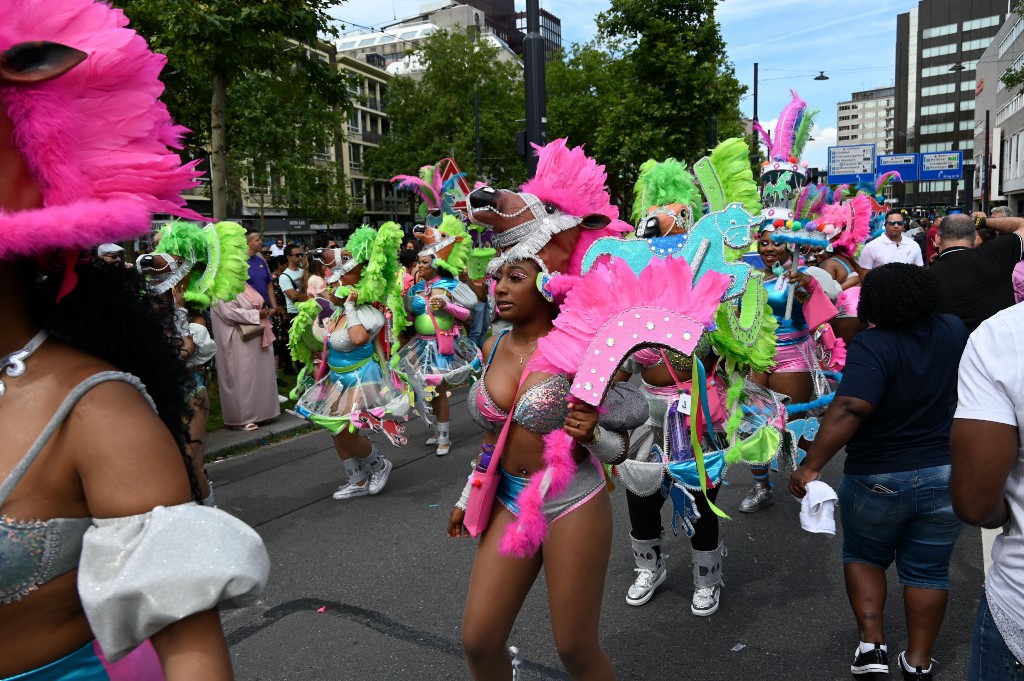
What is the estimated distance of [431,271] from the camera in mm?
7309

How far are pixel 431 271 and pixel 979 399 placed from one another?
19.6 ft

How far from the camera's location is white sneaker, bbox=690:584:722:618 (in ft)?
12.2

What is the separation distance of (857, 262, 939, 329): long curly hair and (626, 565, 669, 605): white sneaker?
178cm

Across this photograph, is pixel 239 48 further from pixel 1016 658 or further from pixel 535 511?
pixel 1016 658

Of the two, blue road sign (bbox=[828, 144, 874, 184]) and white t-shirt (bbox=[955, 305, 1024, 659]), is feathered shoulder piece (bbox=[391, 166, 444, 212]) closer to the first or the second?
white t-shirt (bbox=[955, 305, 1024, 659])

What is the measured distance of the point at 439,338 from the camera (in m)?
7.05

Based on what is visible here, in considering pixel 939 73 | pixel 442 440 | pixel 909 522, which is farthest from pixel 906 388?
pixel 939 73

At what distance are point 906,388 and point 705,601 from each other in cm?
153

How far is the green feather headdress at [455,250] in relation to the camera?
7.51 m

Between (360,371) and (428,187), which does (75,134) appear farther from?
(428,187)

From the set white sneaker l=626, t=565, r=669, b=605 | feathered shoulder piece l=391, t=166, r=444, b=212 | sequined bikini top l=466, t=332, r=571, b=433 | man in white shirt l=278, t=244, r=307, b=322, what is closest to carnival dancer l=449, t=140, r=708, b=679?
sequined bikini top l=466, t=332, r=571, b=433

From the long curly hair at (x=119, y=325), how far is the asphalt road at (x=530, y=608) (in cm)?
226

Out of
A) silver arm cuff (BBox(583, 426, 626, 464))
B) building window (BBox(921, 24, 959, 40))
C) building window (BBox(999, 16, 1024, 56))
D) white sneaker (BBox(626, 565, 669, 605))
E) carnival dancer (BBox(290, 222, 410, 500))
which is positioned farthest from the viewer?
building window (BBox(921, 24, 959, 40))

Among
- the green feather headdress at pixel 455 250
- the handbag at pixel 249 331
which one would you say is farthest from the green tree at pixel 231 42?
the green feather headdress at pixel 455 250
